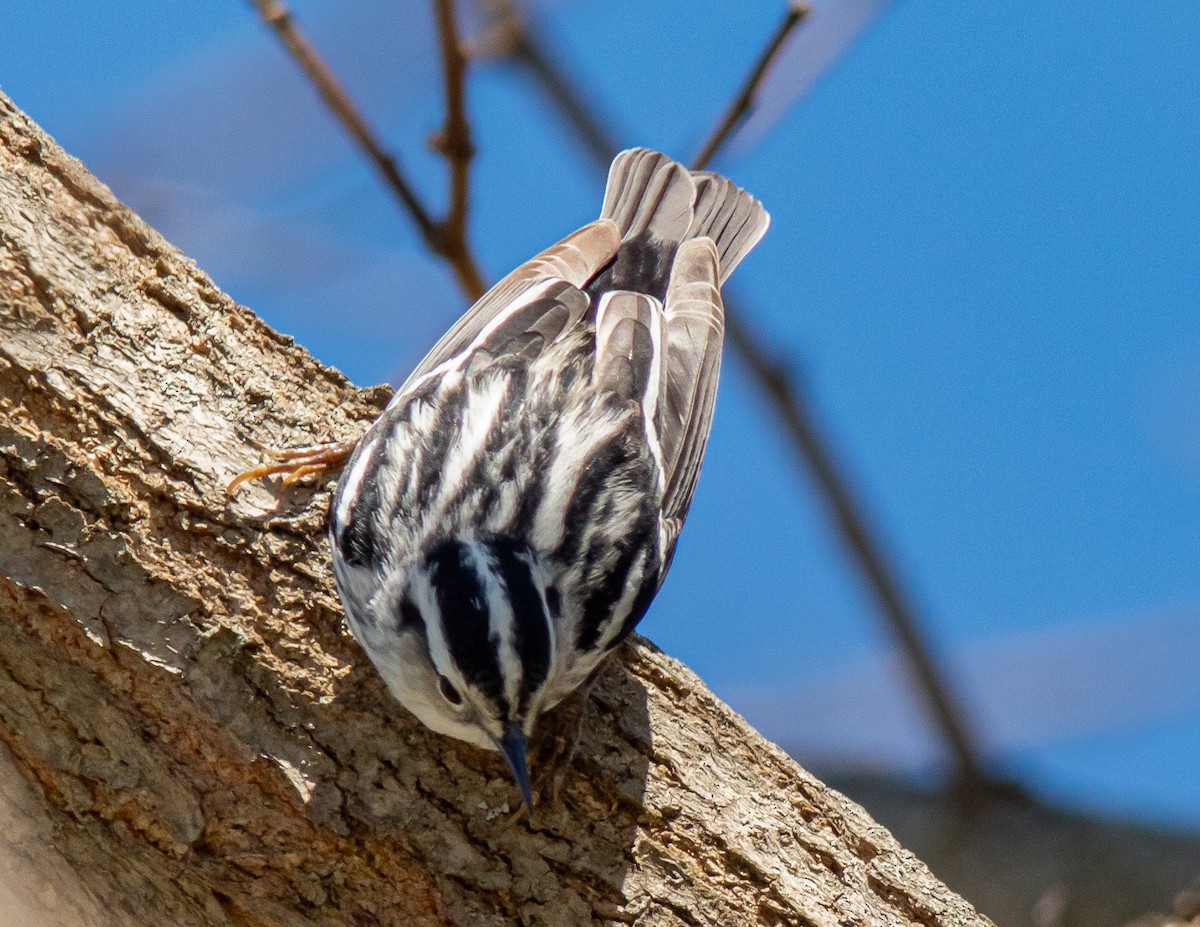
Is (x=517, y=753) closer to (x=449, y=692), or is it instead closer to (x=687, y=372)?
(x=449, y=692)

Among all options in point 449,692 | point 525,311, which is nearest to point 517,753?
point 449,692

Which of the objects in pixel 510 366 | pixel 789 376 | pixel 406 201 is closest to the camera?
pixel 510 366

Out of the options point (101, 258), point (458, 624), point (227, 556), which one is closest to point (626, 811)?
point (458, 624)

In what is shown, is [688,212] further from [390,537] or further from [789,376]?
[390,537]

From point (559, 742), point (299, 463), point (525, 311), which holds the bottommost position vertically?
point (559, 742)

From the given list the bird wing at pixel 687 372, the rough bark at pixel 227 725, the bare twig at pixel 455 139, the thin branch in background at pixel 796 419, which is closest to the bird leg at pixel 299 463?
the rough bark at pixel 227 725

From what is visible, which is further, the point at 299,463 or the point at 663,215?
the point at 663,215

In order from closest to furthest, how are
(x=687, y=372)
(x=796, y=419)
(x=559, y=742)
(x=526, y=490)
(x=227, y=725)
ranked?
(x=227, y=725) → (x=559, y=742) → (x=526, y=490) → (x=687, y=372) → (x=796, y=419)
